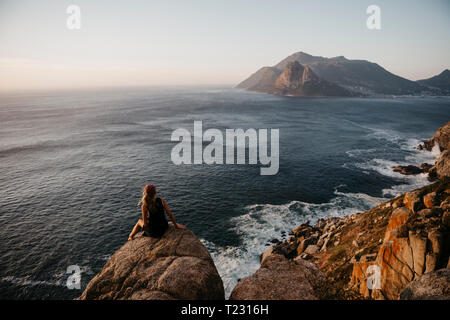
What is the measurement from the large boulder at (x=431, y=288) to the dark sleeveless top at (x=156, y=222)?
9852 mm

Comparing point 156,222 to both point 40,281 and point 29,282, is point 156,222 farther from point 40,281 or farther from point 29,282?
point 29,282

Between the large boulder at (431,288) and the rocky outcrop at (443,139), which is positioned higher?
the rocky outcrop at (443,139)

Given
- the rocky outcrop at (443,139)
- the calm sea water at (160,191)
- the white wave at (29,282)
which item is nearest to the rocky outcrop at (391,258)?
the calm sea water at (160,191)

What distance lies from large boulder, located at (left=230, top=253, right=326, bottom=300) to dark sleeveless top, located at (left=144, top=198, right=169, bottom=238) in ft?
12.7

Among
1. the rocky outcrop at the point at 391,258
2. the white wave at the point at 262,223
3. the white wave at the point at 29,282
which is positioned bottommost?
the white wave at the point at 29,282

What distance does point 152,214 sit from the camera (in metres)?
8.95

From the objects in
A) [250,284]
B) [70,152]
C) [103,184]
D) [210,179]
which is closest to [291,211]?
[210,179]

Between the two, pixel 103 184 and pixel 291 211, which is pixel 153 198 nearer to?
pixel 291 211

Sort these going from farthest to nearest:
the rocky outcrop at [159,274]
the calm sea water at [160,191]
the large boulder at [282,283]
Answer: the calm sea water at [160,191]
the large boulder at [282,283]
the rocky outcrop at [159,274]

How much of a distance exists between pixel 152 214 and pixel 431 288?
34.7ft

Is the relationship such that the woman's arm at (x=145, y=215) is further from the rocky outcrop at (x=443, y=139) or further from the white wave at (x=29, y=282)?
the rocky outcrop at (x=443, y=139)

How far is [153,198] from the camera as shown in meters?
A: 8.73

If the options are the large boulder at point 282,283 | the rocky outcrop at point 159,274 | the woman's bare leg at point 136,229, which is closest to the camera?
the rocky outcrop at point 159,274

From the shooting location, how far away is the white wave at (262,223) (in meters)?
23.2
